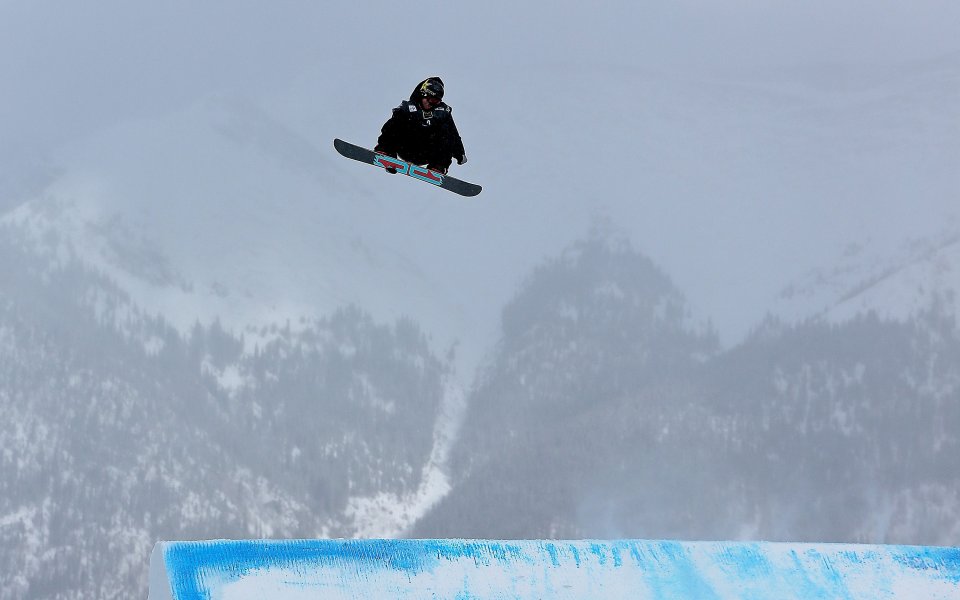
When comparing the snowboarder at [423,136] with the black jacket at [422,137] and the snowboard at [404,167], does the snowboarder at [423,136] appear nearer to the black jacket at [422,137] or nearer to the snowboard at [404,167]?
the black jacket at [422,137]

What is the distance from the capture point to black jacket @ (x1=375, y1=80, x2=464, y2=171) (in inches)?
800

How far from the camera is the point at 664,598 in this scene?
23.7 m

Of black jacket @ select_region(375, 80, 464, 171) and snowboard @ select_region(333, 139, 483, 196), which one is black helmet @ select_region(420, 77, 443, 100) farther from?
snowboard @ select_region(333, 139, 483, 196)

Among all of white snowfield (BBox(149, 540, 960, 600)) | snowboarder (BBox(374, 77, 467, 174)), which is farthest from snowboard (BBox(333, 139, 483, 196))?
white snowfield (BBox(149, 540, 960, 600))

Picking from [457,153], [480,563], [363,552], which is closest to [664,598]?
[480,563]

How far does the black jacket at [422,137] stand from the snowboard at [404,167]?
313mm

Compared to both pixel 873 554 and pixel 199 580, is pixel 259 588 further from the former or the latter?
pixel 873 554

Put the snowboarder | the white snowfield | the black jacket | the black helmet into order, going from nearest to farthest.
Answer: the black helmet, the snowboarder, the black jacket, the white snowfield

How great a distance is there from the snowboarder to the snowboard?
0.29 meters

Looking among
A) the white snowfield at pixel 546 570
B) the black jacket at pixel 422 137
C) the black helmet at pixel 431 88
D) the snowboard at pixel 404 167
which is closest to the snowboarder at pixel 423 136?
the black jacket at pixel 422 137

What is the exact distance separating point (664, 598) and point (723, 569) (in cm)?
164

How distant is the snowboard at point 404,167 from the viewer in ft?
72.1

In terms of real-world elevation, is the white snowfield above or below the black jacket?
below

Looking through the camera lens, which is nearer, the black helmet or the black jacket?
the black helmet
